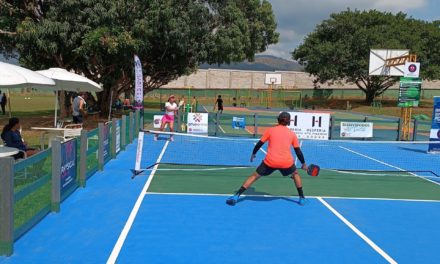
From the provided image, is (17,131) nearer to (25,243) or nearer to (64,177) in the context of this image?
(64,177)

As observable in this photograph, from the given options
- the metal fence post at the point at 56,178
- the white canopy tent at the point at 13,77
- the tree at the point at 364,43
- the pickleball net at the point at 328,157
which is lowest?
the pickleball net at the point at 328,157

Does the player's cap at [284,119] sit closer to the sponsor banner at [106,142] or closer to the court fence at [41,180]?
the court fence at [41,180]

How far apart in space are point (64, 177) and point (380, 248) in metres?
5.58

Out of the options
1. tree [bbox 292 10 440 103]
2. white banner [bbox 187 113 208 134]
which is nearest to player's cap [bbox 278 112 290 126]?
white banner [bbox 187 113 208 134]

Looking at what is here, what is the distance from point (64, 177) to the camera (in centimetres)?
786

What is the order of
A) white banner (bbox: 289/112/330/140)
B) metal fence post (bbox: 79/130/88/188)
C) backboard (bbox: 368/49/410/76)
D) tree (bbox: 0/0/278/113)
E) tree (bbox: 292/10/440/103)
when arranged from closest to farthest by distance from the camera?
1. metal fence post (bbox: 79/130/88/188)
2. white banner (bbox: 289/112/330/140)
3. tree (bbox: 0/0/278/113)
4. backboard (bbox: 368/49/410/76)
5. tree (bbox: 292/10/440/103)

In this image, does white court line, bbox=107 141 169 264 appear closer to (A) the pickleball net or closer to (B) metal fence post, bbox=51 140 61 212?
(B) metal fence post, bbox=51 140 61 212

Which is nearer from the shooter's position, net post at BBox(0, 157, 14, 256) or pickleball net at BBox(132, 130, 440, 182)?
net post at BBox(0, 157, 14, 256)

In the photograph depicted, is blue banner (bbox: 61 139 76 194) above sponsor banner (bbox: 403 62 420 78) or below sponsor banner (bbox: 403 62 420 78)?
below

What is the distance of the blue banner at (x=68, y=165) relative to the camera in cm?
771

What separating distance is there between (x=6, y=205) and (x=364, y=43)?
54.6 meters

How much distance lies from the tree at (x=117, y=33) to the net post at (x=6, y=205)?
52.7 feet

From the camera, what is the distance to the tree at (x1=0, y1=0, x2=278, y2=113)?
68.4 feet

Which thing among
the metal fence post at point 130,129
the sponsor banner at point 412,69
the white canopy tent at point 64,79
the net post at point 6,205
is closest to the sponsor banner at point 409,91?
the sponsor banner at point 412,69
